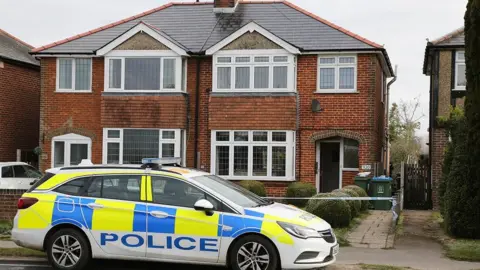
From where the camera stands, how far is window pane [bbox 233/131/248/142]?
69.9 feet

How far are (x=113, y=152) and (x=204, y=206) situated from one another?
14.0m

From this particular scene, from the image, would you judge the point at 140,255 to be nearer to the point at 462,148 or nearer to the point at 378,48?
the point at 462,148

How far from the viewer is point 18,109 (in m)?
24.8

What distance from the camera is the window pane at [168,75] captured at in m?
21.6

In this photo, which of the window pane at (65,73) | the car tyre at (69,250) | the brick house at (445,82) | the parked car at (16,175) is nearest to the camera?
the car tyre at (69,250)

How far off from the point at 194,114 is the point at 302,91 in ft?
12.5

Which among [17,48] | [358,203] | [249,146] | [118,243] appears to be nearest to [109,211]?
[118,243]

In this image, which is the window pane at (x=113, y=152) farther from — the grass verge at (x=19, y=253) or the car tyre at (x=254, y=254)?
the car tyre at (x=254, y=254)

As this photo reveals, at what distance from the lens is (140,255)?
8734mm

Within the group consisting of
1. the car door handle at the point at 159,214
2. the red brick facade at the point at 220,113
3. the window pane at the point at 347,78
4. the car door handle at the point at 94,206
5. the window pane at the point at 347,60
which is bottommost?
the car door handle at the point at 159,214

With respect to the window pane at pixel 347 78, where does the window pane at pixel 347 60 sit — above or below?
above

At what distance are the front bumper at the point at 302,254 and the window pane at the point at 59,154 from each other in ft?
51.9

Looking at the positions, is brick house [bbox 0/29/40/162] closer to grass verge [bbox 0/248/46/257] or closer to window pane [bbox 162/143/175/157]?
window pane [bbox 162/143/175/157]

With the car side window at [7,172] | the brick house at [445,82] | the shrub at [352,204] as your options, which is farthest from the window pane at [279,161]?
the car side window at [7,172]
